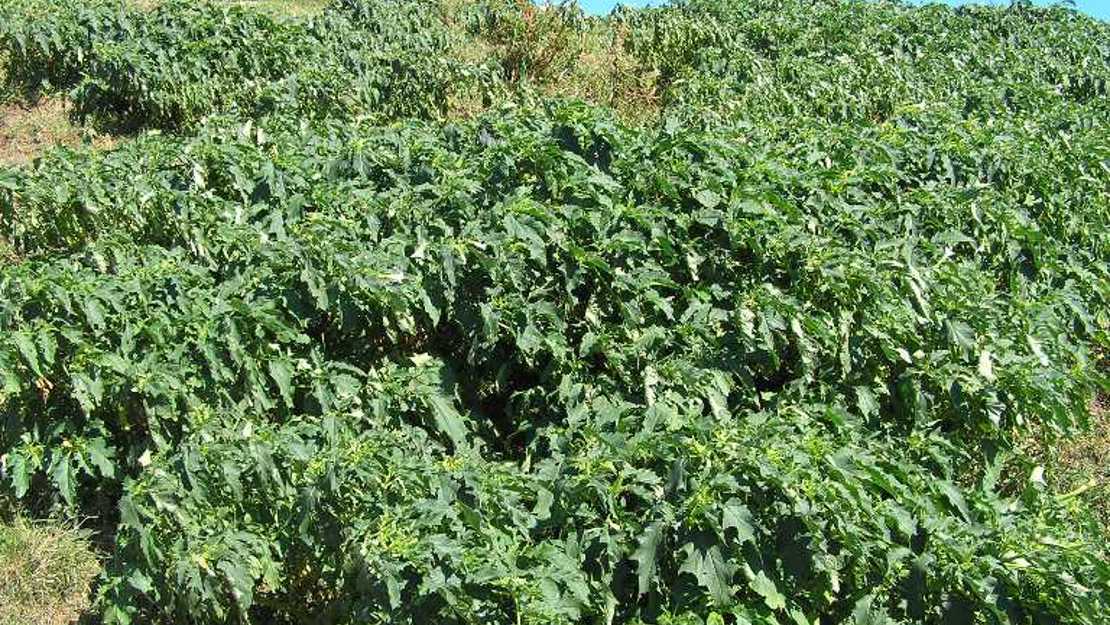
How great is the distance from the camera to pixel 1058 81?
938 cm

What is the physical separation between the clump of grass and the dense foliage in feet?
0.51

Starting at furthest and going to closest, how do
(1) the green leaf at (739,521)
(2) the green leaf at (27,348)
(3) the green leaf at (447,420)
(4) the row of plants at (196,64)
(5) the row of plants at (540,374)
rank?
(4) the row of plants at (196,64) < (3) the green leaf at (447,420) < (2) the green leaf at (27,348) < (5) the row of plants at (540,374) < (1) the green leaf at (739,521)

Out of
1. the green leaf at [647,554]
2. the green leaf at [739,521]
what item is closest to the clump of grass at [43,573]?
the green leaf at [647,554]

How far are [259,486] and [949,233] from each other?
303cm

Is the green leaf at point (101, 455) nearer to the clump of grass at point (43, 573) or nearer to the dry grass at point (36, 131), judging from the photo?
the clump of grass at point (43, 573)

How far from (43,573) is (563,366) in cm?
184

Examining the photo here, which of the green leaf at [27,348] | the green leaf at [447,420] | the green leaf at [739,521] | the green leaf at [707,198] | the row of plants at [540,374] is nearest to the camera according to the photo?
the green leaf at [739,521]

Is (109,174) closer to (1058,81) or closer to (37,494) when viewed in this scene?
(37,494)

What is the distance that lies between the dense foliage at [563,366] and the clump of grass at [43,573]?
16 centimetres

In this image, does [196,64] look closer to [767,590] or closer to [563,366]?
[563,366]

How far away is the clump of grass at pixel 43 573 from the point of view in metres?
4.21

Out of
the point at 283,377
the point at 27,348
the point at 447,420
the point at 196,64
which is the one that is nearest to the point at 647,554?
the point at 447,420

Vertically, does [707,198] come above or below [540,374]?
above

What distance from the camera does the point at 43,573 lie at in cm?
428
